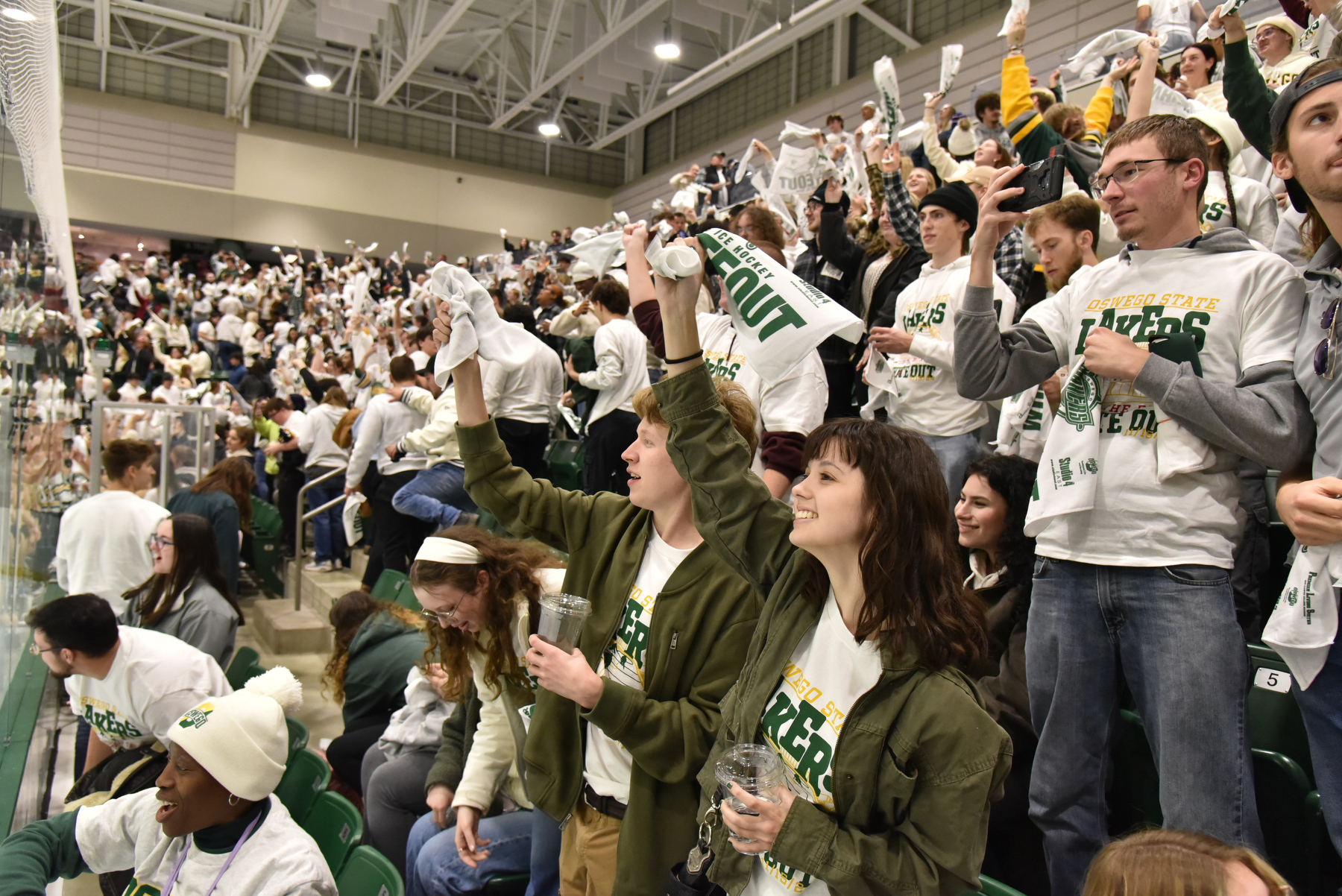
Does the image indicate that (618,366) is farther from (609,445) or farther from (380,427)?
(380,427)

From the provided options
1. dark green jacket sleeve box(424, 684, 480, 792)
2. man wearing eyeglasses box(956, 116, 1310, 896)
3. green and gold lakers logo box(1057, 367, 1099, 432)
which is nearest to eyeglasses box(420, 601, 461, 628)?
dark green jacket sleeve box(424, 684, 480, 792)

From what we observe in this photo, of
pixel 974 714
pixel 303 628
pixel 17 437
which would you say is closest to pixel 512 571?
pixel 974 714

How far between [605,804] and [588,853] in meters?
0.12

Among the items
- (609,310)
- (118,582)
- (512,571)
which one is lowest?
(118,582)

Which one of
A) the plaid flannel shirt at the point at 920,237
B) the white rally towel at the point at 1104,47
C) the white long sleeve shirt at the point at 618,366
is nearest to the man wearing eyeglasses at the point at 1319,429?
the plaid flannel shirt at the point at 920,237

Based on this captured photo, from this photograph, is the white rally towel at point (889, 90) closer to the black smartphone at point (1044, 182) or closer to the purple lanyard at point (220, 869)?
the black smartphone at point (1044, 182)

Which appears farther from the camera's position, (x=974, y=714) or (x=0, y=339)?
(x=0, y=339)

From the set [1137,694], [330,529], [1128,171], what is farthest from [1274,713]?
[330,529]

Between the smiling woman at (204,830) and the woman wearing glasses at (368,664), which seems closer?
the smiling woman at (204,830)

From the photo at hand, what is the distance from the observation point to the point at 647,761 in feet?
5.70

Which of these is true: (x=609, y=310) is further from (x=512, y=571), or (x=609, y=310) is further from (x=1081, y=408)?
(x=1081, y=408)

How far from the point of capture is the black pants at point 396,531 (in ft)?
18.2

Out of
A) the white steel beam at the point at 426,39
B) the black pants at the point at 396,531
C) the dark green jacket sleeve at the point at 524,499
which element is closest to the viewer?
the dark green jacket sleeve at the point at 524,499

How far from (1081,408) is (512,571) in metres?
1.45
